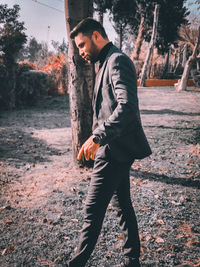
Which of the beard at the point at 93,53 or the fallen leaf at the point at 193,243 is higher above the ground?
the beard at the point at 93,53

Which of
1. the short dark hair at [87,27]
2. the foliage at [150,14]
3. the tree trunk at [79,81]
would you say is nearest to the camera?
the short dark hair at [87,27]

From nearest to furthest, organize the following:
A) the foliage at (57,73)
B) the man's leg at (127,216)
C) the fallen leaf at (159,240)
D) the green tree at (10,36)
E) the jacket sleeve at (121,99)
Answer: the jacket sleeve at (121,99)
the man's leg at (127,216)
the fallen leaf at (159,240)
the green tree at (10,36)
the foliage at (57,73)

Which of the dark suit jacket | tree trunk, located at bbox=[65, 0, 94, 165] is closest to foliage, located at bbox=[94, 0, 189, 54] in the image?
tree trunk, located at bbox=[65, 0, 94, 165]

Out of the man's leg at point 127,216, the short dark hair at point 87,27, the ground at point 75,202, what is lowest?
the ground at point 75,202

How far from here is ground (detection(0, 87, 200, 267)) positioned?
2.50 meters

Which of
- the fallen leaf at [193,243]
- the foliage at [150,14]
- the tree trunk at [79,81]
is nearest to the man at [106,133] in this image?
the fallen leaf at [193,243]

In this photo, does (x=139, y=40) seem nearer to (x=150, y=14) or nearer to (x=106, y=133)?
(x=150, y=14)

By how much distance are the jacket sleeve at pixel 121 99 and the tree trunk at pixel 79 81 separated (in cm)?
260

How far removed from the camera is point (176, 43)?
25406 millimetres

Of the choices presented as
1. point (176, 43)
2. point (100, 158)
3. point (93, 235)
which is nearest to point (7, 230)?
point (93, 235)

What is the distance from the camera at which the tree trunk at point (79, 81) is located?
3948 mm

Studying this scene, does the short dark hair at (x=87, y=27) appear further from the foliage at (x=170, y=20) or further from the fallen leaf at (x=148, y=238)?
the foliage at (x=170, y=20)

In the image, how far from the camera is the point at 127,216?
2.03 m

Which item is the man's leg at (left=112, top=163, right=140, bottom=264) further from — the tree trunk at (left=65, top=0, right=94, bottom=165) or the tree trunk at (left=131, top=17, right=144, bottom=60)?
the tree trunk at (left=131, top=17, right=144, bottom=60)
